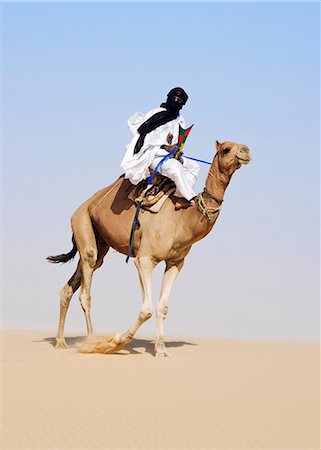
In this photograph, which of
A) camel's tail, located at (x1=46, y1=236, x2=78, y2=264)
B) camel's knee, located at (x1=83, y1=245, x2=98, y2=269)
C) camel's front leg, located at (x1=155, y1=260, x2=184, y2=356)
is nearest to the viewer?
camel's front leg, located at (x1=155, y1=260, x2=184, y2=356)

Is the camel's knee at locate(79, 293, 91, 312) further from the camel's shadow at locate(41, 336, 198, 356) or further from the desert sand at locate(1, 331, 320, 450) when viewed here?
the camel's shadow at locate(41, 336, 198, 356)

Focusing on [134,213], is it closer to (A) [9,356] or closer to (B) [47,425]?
(A) [9,356]

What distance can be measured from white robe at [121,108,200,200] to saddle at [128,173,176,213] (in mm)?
184

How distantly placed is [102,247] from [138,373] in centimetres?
431

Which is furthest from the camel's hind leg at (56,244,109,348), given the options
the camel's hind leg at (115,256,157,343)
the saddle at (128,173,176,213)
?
the camel's hind leg at (115,256,157,343)

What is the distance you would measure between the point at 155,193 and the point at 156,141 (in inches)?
31.4

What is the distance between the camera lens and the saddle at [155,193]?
14539 mm

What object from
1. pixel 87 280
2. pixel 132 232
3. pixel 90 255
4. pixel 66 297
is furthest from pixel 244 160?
pixel 66 297

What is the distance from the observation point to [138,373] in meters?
12.6

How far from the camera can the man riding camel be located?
14.5m

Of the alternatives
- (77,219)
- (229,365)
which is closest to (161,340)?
(229,365)

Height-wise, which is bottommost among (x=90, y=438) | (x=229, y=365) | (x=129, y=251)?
(x=90, y=438)

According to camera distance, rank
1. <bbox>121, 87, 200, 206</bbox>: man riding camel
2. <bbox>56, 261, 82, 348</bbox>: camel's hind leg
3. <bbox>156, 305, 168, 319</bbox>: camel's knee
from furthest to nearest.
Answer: <bbox>56, 261, 82, 348</bbox>: camel's hind leg, <bbox>121, 87, 200, 206</bbox>: man riding camel, <bbox>156, 305, 168, 319</bbox>: camel's knee

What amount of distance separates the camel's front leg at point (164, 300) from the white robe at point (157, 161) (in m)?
1.15
